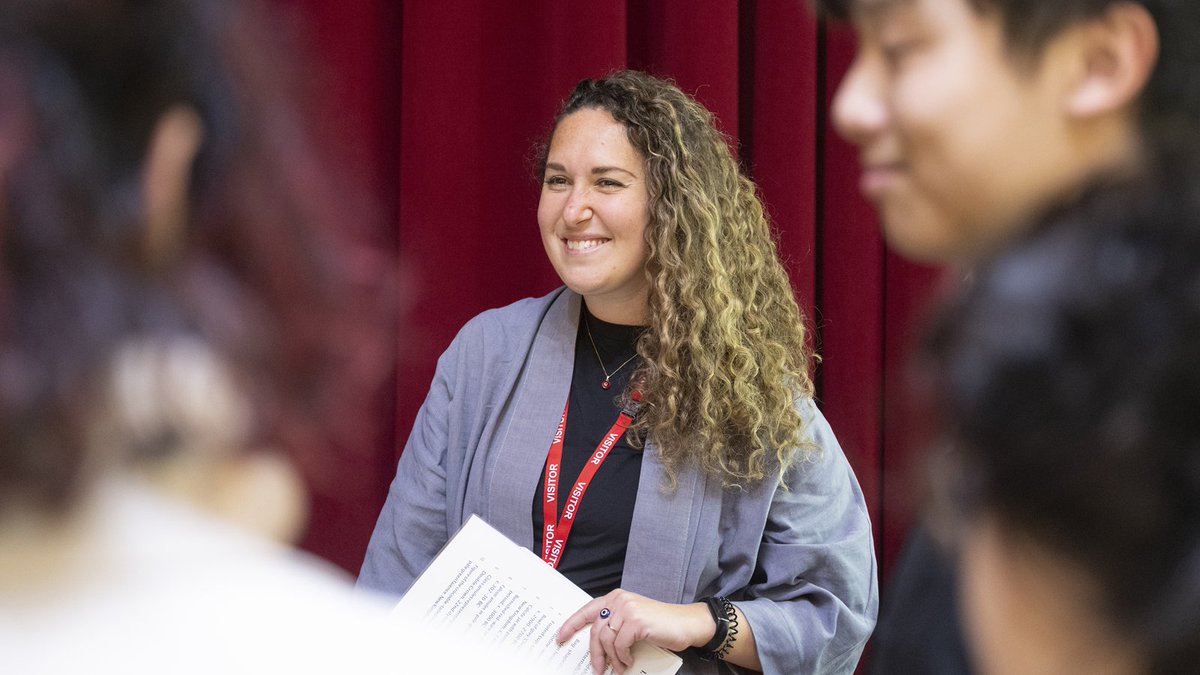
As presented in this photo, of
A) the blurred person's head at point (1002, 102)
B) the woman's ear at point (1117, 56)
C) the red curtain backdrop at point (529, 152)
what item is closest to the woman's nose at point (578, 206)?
the red curtain backdrop at point (529, 152)

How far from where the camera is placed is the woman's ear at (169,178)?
14.6 inches

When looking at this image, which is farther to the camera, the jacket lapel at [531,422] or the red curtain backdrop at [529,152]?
the red curtain backdrop at [529,152]

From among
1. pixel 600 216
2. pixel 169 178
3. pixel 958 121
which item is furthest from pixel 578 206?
pixel 169 178

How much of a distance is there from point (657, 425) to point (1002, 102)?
39.6 inches

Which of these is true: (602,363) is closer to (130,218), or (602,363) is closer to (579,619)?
(579,619)

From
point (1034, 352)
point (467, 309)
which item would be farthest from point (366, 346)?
point (467, 309)

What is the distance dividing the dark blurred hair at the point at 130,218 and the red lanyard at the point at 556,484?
1102 millimetres

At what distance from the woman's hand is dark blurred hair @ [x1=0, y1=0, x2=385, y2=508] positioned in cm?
93

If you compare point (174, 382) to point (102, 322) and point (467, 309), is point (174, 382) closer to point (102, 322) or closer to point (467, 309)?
point (102, 322)

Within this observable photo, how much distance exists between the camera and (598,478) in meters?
1.52

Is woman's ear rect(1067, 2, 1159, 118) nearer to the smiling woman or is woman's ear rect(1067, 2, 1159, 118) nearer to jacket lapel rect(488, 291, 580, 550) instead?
the smiling woman

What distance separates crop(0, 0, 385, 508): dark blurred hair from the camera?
353mm

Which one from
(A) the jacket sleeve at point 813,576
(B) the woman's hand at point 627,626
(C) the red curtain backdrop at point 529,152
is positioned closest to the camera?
(B) the woman's hand at point 627,626

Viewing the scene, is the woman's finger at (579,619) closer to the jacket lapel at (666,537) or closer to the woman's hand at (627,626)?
the woman's hand at (627,626)
